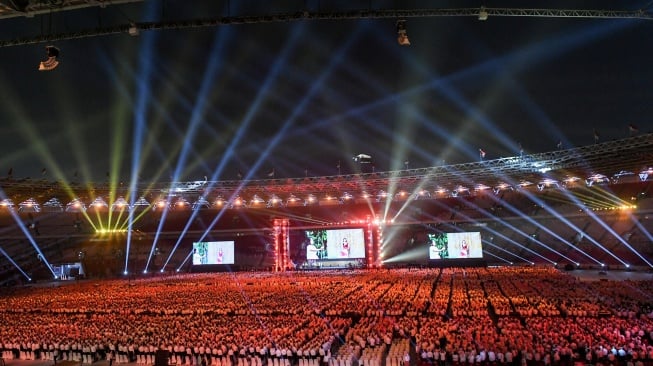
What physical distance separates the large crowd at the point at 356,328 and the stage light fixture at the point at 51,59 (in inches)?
295

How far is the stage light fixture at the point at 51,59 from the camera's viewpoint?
1098 centimetres

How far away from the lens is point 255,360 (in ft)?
47.1

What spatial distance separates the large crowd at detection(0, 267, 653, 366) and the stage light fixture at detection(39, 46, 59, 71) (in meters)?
7.49

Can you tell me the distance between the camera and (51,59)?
11.1 meters

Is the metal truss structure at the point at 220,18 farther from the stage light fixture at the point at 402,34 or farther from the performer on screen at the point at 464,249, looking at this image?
the performer on screen at the point at 464,249

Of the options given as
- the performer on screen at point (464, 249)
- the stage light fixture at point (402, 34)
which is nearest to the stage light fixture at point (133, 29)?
the stage light fixture at point (402, 34)

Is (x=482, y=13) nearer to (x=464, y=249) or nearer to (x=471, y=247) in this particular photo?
(x=471, y=247)

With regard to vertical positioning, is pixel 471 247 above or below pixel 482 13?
below

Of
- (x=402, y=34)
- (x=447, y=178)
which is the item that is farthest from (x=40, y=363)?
(x=447, y=178)

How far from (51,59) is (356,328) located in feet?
43.5

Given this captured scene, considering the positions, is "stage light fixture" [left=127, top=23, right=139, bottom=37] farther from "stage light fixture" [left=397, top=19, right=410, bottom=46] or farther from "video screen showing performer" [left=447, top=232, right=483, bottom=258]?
"video screen showing performer" [left=447, top=232, right=483, bottom=258]

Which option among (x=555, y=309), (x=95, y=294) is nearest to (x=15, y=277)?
(x=95, y=294)

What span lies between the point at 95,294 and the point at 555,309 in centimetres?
2846

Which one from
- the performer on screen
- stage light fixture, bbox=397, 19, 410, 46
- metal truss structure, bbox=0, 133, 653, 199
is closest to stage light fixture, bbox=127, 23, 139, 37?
stage light fixture, bbox=397, 19, 410, 46
